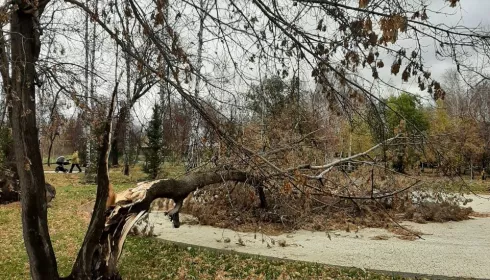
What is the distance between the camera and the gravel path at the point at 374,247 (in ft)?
20.3

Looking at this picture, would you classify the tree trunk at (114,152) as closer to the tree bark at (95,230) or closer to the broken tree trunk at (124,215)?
the tree bark at (95,230)

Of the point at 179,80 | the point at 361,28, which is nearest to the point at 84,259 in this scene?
the point at 179,80

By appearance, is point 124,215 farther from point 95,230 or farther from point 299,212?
point 299,212

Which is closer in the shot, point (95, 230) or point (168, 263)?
point (95, 230)

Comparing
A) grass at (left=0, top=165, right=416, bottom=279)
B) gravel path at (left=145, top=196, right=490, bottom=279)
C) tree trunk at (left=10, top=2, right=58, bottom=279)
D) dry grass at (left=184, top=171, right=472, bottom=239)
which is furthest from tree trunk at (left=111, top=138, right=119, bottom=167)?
dry grass at (left=184, top=171, right=472, bottom=239)

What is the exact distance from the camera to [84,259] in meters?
4.44

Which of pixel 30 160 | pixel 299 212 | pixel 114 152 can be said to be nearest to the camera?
pixel 30 160

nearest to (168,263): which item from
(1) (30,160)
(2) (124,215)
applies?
(2) (124,215)

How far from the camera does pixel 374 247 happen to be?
743cm

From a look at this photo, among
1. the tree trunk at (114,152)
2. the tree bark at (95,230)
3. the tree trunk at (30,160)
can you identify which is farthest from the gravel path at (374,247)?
the tree trunk at (30,160)

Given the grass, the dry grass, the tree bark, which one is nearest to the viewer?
the tree bark

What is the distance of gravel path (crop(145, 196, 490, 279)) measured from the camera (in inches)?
244

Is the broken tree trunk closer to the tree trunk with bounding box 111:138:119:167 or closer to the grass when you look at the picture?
the tree trunk with bounding box 111:138:119:167

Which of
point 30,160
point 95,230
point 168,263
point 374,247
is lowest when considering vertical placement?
point 168,263
